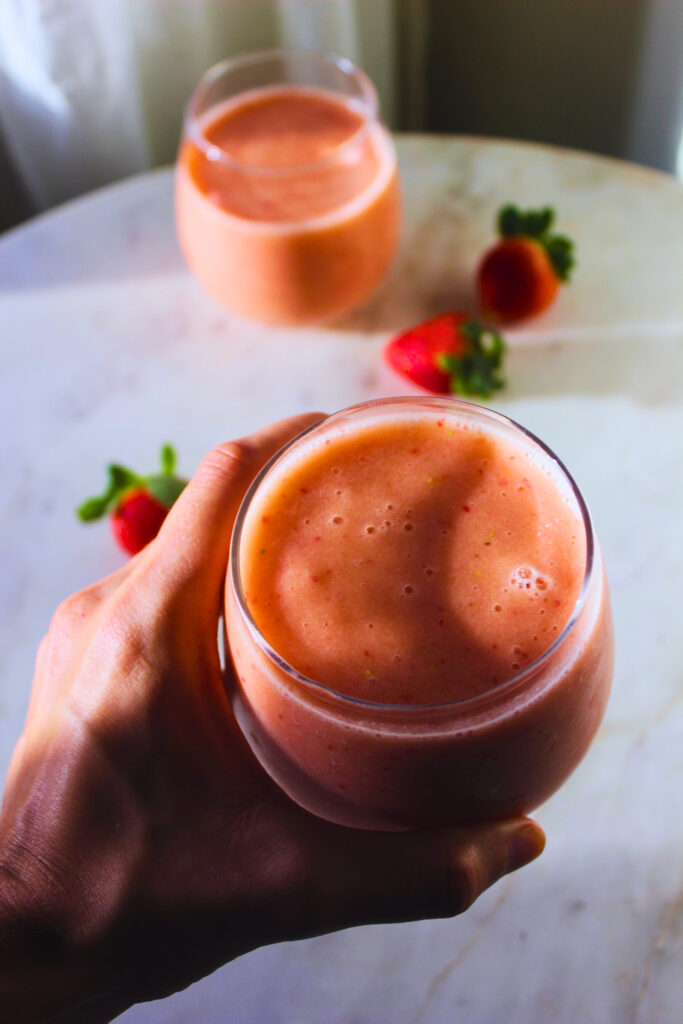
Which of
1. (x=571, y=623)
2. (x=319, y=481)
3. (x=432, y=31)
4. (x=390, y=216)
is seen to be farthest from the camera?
(x=432, y=31)

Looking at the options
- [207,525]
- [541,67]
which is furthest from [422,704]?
[541,67]

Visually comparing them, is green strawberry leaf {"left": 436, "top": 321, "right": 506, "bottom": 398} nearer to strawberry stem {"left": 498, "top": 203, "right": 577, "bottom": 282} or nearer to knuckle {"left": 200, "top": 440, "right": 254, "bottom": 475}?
strawberry stem {"left": 498, "top": 203, "right": 577, "bottom": 282}

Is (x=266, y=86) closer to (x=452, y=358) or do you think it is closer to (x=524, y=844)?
(x=452, y=358)

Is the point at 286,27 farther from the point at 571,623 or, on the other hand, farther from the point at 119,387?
the point at 571,623

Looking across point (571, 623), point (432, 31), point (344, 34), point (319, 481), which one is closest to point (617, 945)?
point (571, 623)

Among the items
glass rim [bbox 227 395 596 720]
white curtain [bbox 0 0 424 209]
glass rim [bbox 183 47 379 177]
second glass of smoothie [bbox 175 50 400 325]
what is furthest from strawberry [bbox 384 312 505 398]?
white curtain [bbox 0 0 424 209]

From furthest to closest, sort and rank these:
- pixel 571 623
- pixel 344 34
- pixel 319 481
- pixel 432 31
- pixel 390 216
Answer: pixel 432 31, pixel 344 34, pixel 390 216, pixel 319 481, pixel 571 623
